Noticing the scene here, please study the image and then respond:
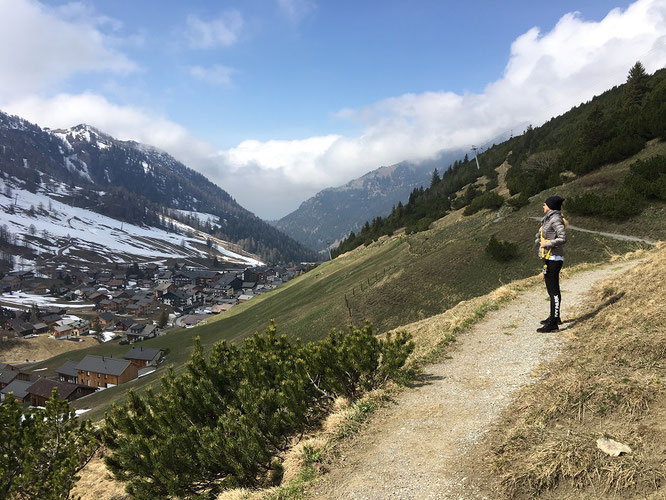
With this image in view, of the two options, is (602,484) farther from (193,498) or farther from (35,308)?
(35,308)

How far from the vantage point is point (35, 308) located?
124m

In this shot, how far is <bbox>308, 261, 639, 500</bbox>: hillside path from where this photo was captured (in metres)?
5.07

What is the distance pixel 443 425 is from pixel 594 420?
2.33 m

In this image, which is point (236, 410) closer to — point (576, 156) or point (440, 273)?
point (440, 273)

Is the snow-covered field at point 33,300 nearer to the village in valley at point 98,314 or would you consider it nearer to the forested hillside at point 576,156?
the village in valley at point 98,314

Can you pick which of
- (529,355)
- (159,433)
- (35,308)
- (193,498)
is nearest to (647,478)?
(529,355)

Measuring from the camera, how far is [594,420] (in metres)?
5.06

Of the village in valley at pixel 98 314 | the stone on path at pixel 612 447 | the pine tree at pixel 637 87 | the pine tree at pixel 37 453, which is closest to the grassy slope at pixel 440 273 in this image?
the village in valley at pixel 98 314

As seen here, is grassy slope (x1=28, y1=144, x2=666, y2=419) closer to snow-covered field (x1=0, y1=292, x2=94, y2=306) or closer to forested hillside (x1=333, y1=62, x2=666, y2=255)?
forested hillside (x1=333, y1=62, x2=666, y2=255)

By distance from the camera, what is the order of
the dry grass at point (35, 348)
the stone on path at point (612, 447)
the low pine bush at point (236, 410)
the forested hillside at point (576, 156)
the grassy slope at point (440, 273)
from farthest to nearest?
the dry grass at point (35, 348) → the forested hillside at point (576, 156) → the grassy slope at point (440, 273) → the low pine bush at point (236, 410) → the stone on path at point (612, 447)

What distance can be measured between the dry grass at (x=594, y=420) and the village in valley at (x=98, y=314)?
48.0 meters

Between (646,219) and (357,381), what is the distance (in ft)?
101

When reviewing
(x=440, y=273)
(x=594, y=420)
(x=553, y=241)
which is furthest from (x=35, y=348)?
(x=594, y=420)

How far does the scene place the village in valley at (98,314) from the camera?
67.9m
